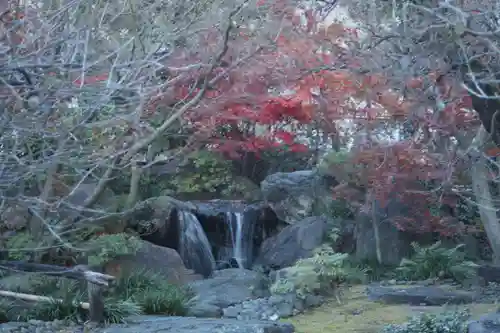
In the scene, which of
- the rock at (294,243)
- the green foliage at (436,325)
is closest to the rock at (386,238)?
the rock at (294,243)

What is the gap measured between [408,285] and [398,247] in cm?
218

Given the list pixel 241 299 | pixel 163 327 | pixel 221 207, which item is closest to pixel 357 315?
pixel 241 299

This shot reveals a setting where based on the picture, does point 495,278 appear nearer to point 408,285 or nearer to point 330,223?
point 408,285

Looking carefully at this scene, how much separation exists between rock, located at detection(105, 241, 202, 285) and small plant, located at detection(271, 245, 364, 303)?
Result: 182 cm

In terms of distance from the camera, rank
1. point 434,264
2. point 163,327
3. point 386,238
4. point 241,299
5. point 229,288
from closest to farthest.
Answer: point 163,327 → point 241,299 → point 434,264 → point 229,288 → point 386,238

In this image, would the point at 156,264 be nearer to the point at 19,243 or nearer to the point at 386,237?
the point at 19,243

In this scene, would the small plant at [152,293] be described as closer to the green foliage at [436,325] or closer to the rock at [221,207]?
the green foliage at [436,325]

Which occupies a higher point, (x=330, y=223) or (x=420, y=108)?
(x=420, y=108)

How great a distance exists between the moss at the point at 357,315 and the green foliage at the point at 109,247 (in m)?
2.68

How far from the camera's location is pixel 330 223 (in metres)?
13.6

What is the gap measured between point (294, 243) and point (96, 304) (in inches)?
257

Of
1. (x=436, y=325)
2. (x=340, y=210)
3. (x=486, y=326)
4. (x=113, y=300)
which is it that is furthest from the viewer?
(x=340, y=210)

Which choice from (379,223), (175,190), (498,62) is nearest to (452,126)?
(498,62)

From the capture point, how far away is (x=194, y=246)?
45.8 ft
